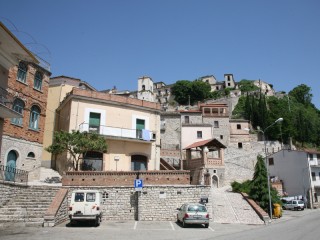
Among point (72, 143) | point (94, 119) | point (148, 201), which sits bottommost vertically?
point (148, 201)

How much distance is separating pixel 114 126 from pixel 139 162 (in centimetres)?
426

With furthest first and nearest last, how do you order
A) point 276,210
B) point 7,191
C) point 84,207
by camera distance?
point 276,210, point 7,191, point 84,207

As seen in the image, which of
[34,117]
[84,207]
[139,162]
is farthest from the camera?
[139,162]

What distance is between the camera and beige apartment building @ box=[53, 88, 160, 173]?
27.6 metres

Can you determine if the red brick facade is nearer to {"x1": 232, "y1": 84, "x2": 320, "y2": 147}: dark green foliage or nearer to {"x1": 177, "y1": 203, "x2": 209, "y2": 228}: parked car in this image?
{"x1": 177, "y1": 203, "x2": 209, "y2": 228}: parked car

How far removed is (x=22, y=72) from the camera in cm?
2630

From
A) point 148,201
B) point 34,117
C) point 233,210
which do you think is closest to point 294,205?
point 233,210

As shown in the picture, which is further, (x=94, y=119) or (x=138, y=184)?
(x=94, y=119)

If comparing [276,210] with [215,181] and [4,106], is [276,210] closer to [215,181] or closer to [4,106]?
[215,181]

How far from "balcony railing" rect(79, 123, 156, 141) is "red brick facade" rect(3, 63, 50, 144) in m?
4.02

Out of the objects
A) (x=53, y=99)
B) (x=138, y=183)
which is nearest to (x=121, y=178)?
(x=138, y=183)

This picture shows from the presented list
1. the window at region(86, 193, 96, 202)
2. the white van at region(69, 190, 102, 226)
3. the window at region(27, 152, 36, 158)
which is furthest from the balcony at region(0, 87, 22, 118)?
the window at region(27, 152, 36, 158)

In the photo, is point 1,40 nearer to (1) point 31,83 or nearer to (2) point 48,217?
(2) point 48,217

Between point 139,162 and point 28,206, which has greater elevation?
point 139,162
